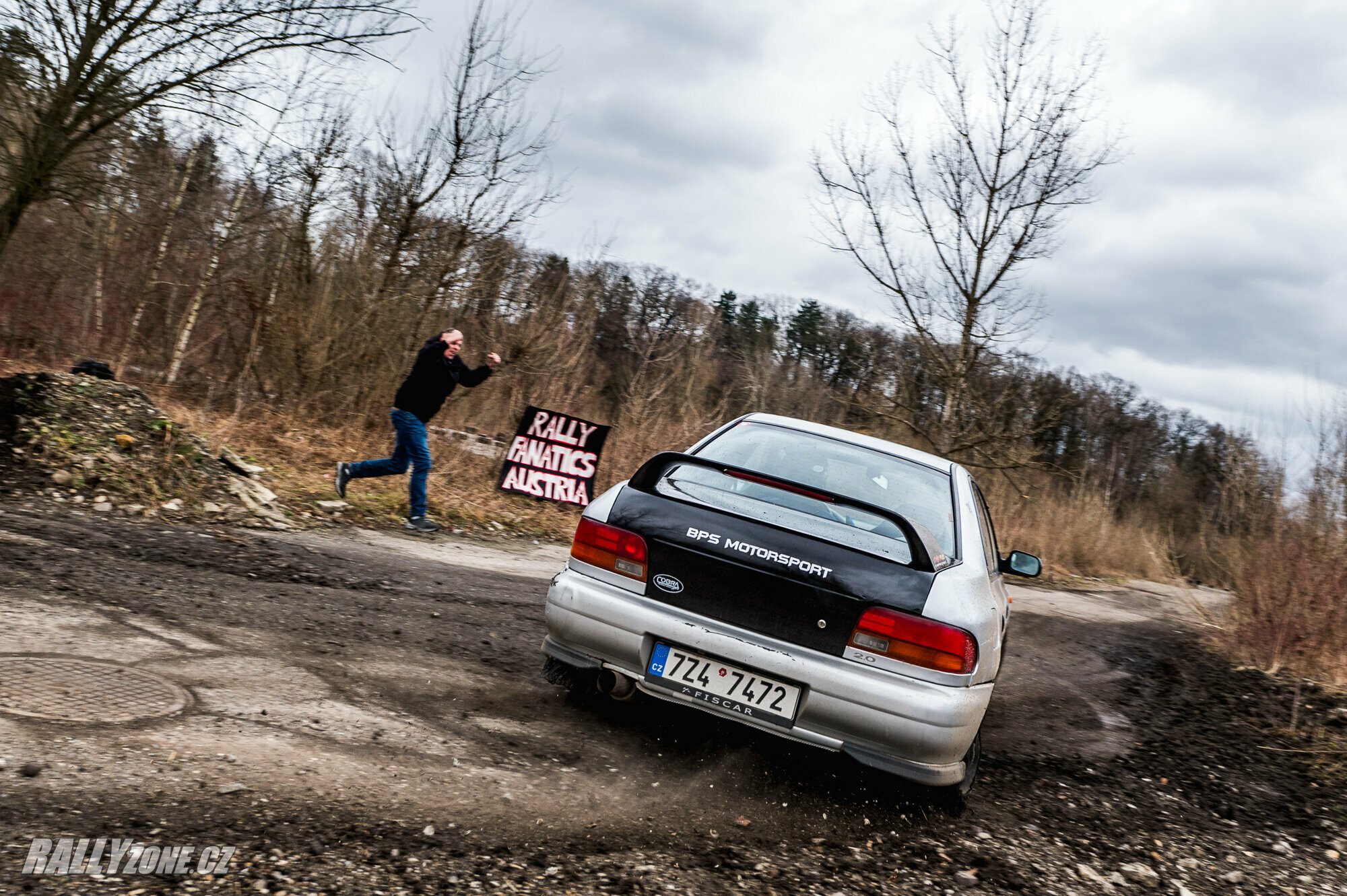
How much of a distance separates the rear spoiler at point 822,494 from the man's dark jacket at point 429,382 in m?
5.00

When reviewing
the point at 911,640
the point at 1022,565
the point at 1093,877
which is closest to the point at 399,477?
the point at 1022,565

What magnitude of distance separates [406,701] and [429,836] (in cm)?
124

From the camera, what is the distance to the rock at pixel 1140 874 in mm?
3510

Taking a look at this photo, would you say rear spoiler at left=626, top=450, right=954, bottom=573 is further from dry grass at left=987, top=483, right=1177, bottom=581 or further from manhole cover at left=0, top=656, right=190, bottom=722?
dry grass at left=987, top=483, right=1177, bottom=581

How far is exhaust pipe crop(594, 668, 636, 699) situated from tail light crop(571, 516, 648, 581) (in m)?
0.42

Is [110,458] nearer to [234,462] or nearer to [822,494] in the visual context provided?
[234,462]

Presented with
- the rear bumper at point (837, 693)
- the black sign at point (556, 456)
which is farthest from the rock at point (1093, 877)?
the black sign at point (556, 456)

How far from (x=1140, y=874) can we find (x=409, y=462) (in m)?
7.17

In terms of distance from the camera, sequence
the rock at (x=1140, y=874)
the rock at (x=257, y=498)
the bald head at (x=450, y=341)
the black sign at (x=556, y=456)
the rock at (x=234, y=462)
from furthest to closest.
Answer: the black sign at (x=556, y=456) → the bald head at (x=450, y=341) → the rock at (x=234, y=462) → the rock at (x=257, y=498) → the rock at (x=1140, y=874)

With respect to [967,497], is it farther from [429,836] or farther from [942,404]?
[942,404]

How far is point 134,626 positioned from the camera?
4.14 meters

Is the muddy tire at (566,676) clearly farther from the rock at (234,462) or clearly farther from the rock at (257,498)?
the rock at (234,462)

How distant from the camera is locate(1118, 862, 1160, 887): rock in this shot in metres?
3.51

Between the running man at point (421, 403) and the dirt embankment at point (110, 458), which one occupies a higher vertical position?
the running man at point (421, 403)
